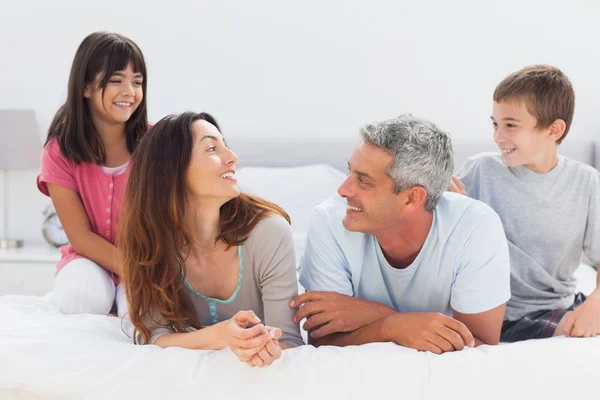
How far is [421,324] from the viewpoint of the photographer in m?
1.57

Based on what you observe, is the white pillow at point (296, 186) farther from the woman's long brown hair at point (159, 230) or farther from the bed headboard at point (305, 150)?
the woman's long brown hair at point (159, 230)

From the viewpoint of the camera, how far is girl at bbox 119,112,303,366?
1.66 meters

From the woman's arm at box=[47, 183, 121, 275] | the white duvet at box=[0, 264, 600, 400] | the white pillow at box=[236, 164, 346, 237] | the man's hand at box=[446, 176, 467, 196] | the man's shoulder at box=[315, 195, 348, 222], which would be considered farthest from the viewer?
the white pillow at box=[236, 164, 346, 237]

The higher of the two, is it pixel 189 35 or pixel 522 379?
pixel 189 35

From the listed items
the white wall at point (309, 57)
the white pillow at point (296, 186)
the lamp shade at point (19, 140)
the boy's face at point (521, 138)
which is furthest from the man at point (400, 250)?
the lamp shade at point (19, 140)

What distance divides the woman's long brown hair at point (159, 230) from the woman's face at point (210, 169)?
2cm

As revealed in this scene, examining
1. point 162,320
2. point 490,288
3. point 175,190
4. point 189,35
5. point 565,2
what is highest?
point 565,2

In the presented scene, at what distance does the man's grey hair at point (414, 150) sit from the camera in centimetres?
171

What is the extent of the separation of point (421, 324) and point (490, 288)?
232 millimetres

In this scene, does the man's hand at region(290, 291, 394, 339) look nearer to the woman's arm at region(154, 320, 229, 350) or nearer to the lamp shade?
the woman's arm at region(154, 320, 229, 350)

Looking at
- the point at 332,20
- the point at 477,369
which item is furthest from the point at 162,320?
the point at 332,20

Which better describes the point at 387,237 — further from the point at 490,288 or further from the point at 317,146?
the point at 317,146

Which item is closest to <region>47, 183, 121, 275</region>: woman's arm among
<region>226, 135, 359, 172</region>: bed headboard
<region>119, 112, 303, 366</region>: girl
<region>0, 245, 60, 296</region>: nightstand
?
<region>119, 112, 303, 366</region>: girl

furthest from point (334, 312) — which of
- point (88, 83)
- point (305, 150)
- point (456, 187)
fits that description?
point (305, 150)
